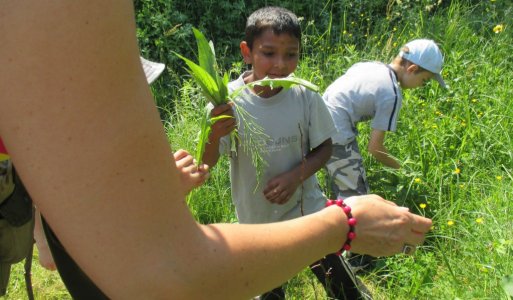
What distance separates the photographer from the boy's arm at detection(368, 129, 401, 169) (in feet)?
9.92

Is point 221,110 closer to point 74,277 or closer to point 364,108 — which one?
point 74,277

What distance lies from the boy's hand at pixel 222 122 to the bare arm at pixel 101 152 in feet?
3.73

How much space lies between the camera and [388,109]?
296 cm

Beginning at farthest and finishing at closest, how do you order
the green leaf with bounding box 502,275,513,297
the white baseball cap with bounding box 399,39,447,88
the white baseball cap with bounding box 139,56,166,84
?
the white baseball cap with bounding box 399,39,447,88 < the green leaf with bounding box 502,275,513,297 < the white baseball cap with bounding box 139,56,166,84

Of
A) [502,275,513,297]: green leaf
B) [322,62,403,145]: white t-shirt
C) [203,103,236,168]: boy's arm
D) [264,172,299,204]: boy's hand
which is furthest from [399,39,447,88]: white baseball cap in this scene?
[502,275,513,297]: green leaf

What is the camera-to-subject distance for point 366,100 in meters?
3.03

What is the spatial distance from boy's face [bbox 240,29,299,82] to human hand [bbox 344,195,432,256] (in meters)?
1.32

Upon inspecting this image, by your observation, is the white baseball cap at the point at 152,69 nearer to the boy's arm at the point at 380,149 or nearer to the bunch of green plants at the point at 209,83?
the bunch of green plants at the point at 209,83

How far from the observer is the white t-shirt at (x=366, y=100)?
2965 millimetres

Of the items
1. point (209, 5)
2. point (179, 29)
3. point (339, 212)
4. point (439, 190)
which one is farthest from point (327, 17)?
point (339, 212)

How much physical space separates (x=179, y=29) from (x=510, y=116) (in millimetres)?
3188

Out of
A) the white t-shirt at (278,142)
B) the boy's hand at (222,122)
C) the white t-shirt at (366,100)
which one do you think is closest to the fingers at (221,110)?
the boy's hand at (222,122)

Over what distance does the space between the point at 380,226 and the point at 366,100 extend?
77.7 inches

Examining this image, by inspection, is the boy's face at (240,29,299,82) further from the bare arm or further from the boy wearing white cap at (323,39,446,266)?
the bare arm
